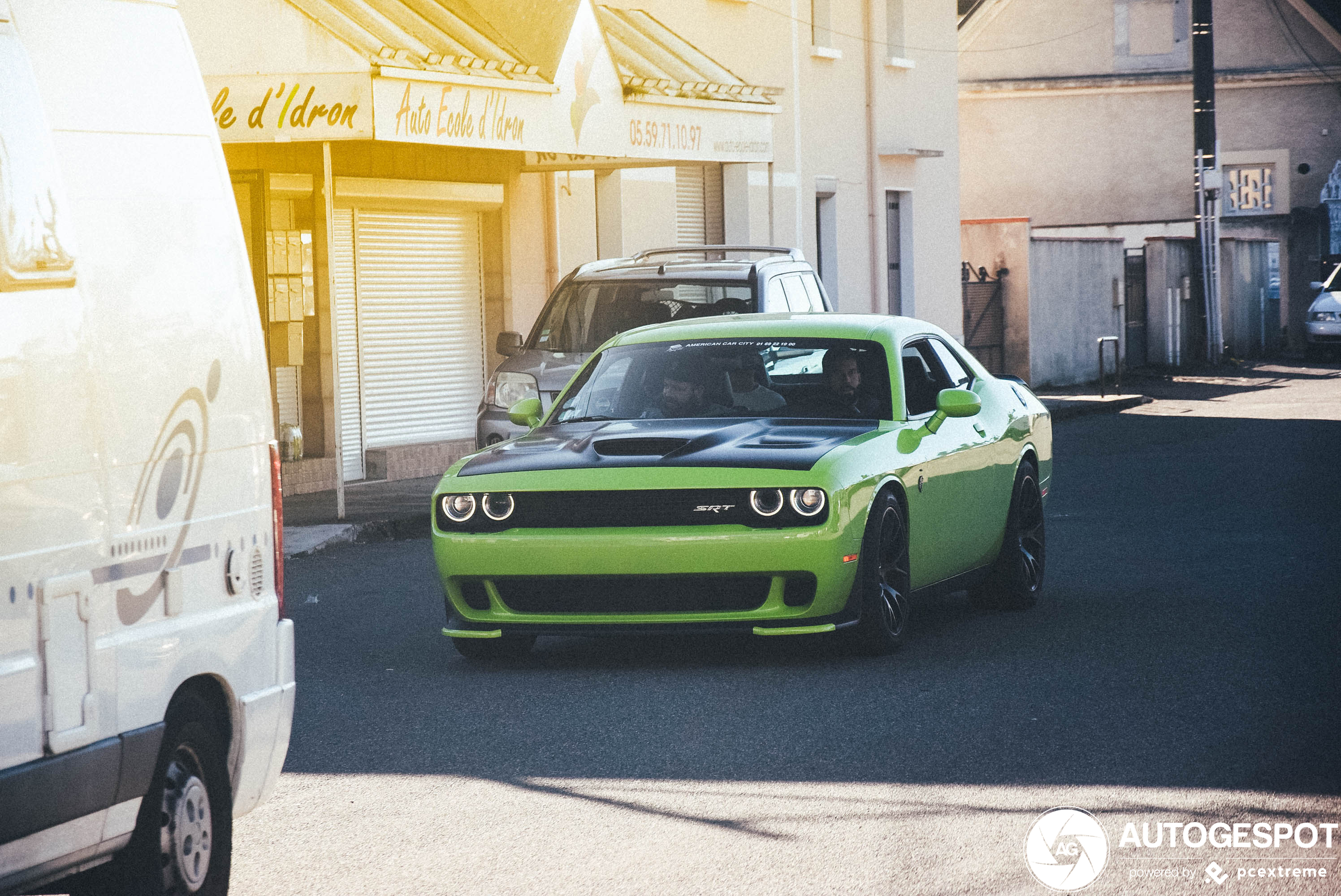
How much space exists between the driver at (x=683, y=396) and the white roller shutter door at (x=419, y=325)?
9.82 meters

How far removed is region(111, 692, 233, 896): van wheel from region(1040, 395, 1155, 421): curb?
70.5ft

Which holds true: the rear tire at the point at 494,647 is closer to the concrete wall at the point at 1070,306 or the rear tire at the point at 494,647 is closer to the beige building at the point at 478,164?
the beige building at the point at 478,164

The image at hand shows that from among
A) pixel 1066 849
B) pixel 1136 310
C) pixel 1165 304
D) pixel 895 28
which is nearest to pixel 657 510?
pixel 1066 849

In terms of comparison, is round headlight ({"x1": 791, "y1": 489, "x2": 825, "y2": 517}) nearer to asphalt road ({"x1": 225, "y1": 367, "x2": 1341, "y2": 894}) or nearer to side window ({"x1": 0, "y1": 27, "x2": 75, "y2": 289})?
asphalt road ({"x1": 225, "y1": 367, "x2": 1341, "y2": 894})

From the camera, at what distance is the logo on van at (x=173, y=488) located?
4.45m

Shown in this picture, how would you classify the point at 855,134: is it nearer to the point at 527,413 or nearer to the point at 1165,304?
the point at 1165,304

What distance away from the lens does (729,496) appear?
319 inches

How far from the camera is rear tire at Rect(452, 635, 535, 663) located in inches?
344

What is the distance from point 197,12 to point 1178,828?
10.7 metres

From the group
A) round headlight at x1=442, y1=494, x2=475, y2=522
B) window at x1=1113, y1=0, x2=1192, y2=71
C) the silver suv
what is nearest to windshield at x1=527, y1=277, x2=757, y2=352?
the silver suv

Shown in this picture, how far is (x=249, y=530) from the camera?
5043mm

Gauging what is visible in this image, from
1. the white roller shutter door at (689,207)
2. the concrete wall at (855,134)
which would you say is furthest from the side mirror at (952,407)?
the white roller shutter door at (689,207)

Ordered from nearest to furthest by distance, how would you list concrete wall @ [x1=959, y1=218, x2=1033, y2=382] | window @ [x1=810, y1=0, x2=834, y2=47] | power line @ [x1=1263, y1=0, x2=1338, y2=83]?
window @ [x1=810, y1=0, x2=834, y2=47], concrete wall @ [x1=959, y1=218, x2=1033, y2=382], power line @ [x1=1263, y1=0, x2=1338, y2=83]

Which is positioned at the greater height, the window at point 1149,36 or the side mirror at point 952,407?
the window at point 1149,36
